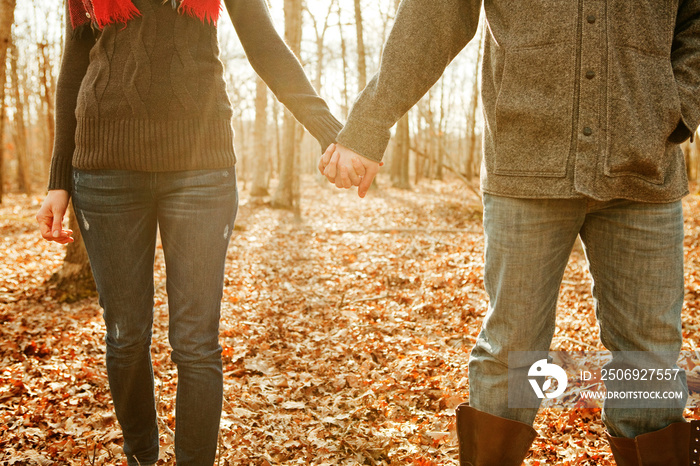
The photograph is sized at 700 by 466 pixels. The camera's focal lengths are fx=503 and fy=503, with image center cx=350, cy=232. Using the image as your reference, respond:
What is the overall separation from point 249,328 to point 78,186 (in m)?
3.18

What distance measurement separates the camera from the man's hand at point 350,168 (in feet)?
6.19

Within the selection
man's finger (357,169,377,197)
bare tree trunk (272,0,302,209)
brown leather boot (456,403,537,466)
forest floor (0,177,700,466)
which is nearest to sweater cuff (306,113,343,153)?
man's finger (357,169,377,197)

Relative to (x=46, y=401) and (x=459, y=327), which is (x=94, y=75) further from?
(x=459, y=327)

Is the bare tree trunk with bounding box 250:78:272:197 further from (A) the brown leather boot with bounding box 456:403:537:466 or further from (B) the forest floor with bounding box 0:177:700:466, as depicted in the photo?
(A) the brown leather boot with bounding box 456:403:537:466

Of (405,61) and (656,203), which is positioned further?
(405,61)

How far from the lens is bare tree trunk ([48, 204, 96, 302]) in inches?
219

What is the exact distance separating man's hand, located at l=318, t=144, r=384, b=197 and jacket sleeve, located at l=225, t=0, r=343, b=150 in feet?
0.60

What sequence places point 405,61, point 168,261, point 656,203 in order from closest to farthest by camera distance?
point 656,203, point 405,61, point 168,261

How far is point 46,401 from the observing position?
3375 mm

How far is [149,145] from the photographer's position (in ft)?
6.18

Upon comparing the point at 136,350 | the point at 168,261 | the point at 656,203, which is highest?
the point at 656,203

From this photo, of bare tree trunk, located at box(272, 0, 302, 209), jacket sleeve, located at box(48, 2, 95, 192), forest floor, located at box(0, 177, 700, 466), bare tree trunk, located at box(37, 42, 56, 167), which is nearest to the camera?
jacket sleeve, located at box(48, 2, 95, 192)

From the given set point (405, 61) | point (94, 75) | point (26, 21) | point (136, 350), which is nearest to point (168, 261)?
point (136, 350)

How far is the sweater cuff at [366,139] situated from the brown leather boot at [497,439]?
989 millimetres
